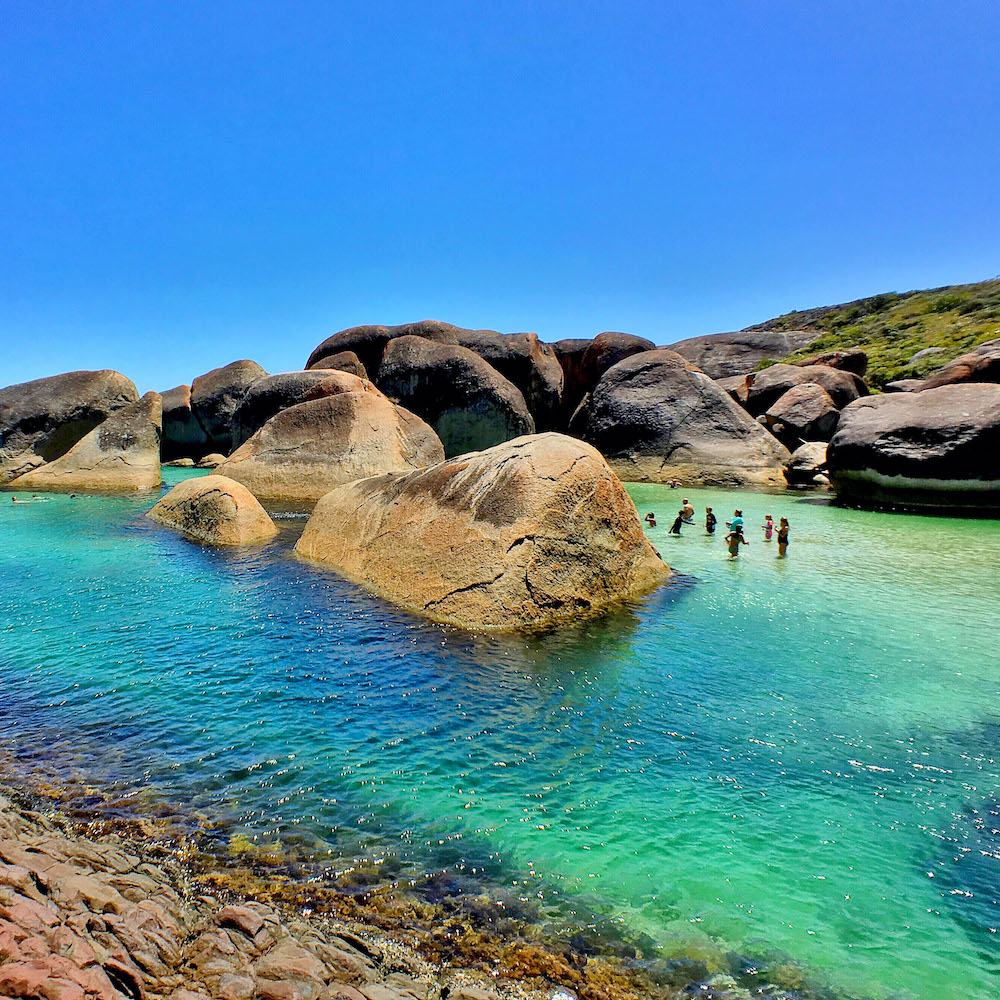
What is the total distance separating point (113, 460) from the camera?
2573cm

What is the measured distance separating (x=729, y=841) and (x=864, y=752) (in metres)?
1.86

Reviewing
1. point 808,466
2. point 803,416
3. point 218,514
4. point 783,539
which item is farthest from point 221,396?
point 783,539

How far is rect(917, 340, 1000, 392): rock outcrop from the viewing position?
26.0m

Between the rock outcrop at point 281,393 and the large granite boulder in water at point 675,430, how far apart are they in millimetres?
12832

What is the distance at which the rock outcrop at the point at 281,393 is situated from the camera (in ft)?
81.4

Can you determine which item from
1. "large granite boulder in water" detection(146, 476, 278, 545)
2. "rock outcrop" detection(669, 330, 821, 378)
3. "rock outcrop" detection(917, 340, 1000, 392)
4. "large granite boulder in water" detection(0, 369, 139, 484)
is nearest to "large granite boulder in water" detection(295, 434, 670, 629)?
"large granite boulder in water" detection(146, 476, 278, 545)

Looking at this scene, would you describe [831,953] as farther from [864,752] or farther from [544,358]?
[544,358]

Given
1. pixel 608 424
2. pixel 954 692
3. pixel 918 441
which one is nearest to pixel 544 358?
pixel 608 424

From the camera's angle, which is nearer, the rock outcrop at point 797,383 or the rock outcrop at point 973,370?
the rock outcrop at point 973,370

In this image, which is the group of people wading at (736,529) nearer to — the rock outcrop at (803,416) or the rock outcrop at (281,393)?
the rock outcrop at (281,393)

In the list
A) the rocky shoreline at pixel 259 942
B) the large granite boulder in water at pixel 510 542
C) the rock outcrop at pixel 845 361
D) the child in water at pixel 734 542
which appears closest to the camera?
the rocky shoreline at pixel 259 942

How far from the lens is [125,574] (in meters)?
11.1

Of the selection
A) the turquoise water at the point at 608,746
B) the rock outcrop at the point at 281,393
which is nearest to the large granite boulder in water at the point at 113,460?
the rock outcrop at the point at 281,393

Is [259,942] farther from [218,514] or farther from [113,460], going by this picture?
[113,460]
